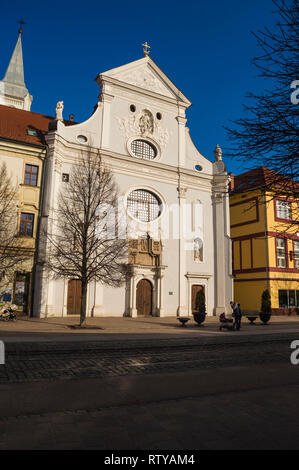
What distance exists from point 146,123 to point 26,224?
14.1m

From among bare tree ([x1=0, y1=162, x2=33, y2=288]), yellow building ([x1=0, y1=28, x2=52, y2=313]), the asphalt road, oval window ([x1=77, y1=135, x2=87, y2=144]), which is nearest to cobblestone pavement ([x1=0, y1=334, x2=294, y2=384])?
the asphalt road

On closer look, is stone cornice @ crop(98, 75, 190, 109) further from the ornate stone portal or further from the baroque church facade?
the ornate stone portal

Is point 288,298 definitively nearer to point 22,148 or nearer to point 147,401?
point 22,148

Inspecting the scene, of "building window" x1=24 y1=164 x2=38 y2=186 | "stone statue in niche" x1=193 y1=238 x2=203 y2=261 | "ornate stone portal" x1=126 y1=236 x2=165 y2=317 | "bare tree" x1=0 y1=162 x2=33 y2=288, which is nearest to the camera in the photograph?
"bare tree" x1=0 y1=162 x2=33 y2=288

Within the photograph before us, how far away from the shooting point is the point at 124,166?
2933 centimetres

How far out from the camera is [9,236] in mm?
23328

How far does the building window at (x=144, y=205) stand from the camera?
29641mm

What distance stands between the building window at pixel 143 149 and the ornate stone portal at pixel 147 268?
7595 mm

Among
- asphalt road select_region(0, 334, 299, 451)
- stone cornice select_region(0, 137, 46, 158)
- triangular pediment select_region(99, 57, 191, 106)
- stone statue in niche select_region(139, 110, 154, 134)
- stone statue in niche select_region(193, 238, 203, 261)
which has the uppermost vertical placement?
triangular pediment select_region(99, 57, 191, 106)

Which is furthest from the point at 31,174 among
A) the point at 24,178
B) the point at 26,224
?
the point at 26,224

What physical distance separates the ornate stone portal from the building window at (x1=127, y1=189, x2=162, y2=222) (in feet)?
7.13

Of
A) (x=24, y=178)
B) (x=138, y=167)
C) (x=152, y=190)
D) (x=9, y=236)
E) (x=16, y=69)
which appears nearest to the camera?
(x=9, y=236)

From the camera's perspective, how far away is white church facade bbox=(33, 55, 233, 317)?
27000 mm

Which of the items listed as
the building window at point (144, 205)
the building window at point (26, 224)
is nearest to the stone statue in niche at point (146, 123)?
the building window at point (144, 205)
